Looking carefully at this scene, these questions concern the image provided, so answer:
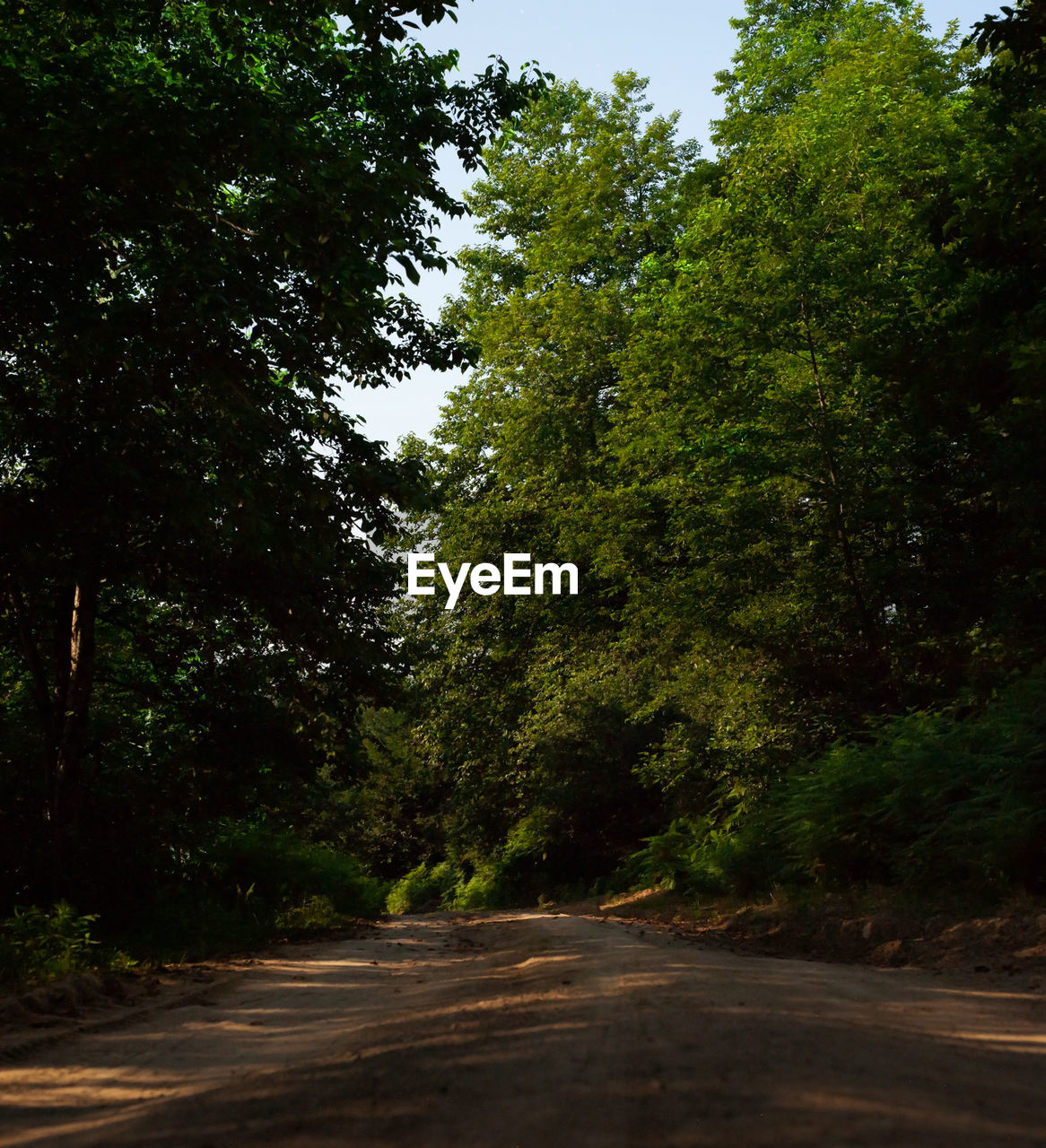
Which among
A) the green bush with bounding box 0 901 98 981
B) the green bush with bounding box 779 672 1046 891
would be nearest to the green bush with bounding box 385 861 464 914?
the green bush with bounding box 779 672 1046 891

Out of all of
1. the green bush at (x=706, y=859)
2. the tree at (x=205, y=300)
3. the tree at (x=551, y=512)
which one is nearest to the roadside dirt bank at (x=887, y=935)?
the green bush at (x=706, y=859)

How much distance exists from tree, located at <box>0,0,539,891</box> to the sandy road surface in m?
5.59

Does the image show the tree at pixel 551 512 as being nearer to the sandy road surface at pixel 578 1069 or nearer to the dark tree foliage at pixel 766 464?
the dark tree foliage at pixel 766 464

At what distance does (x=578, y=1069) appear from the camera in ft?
15.1

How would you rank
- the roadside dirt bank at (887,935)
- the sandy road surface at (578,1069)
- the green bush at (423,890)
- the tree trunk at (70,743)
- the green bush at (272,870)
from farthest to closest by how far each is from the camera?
1. the green bush at (423,890)
2. the green bush at (272,870)
3. the tree trunk at (70,743)
4. the roadside dirt bank at (887,935)
5. the sandy road surface at (578,1069)

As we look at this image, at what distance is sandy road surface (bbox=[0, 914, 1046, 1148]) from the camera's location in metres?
3.83

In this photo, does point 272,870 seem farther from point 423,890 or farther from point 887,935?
point 423,890

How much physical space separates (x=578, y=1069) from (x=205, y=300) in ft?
25.1

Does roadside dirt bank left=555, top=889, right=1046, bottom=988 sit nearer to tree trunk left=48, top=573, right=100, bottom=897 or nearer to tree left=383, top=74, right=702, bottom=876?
tree trunk left=48, top=573, right=100, bottom=897

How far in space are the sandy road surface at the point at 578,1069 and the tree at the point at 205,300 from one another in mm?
5591

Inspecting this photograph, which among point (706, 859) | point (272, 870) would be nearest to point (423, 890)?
point (272, 870)

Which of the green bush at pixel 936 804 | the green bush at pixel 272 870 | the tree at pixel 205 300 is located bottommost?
the green bush at pixel 272 870

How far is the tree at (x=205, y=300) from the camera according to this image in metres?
10.2

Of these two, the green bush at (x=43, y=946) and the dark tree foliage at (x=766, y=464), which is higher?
the dark tree foliage at (x=766, y=464)
